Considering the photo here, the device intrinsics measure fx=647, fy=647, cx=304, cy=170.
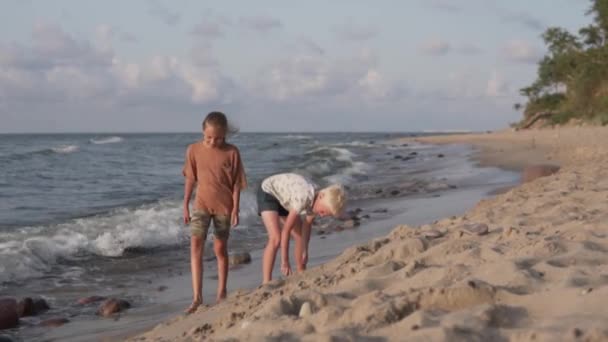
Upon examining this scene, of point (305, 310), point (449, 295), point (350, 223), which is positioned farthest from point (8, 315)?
point (350, 223)

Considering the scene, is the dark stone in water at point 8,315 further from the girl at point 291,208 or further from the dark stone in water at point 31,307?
the girl at point 291,208

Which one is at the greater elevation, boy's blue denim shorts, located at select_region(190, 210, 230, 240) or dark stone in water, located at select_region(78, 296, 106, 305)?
boy's blue denim shorts, located at select_region(190, 210, 230, 240)

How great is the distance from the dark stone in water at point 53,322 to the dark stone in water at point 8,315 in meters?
0.22

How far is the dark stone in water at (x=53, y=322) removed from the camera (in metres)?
5.23

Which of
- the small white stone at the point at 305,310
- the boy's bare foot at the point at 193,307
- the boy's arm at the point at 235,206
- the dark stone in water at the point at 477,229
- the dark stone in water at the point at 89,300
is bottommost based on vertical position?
the dark stone in water at the point at 89,300

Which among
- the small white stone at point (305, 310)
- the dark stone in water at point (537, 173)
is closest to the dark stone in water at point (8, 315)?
the small white stone at point (305, 310)

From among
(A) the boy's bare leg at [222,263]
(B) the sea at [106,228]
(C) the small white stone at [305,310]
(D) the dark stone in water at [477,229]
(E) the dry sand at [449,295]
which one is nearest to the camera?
(E) the dry sand at [449,295]

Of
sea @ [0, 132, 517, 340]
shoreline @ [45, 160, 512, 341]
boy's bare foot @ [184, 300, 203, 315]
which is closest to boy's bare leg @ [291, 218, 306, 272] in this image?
shoreline @ [45, 160, 512, 341]

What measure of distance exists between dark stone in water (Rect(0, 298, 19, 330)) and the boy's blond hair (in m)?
2.71

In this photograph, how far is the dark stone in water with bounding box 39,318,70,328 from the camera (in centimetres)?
523

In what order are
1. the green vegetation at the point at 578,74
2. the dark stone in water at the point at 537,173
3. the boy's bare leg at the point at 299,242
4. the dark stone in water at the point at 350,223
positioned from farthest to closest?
the green vegetation at the point at 578,74 → the dark stone in water at the point at 537,173 → the dark stone in water at the point at 350,223 → the boy's bare leg at the point at 299,242

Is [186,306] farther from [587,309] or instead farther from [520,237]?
[587,309]

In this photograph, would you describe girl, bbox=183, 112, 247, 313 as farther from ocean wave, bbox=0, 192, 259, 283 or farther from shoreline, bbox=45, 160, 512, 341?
ocean wave, bbox=0, 192, 259, 283

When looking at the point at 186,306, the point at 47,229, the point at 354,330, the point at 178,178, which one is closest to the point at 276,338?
the point at 354,330
